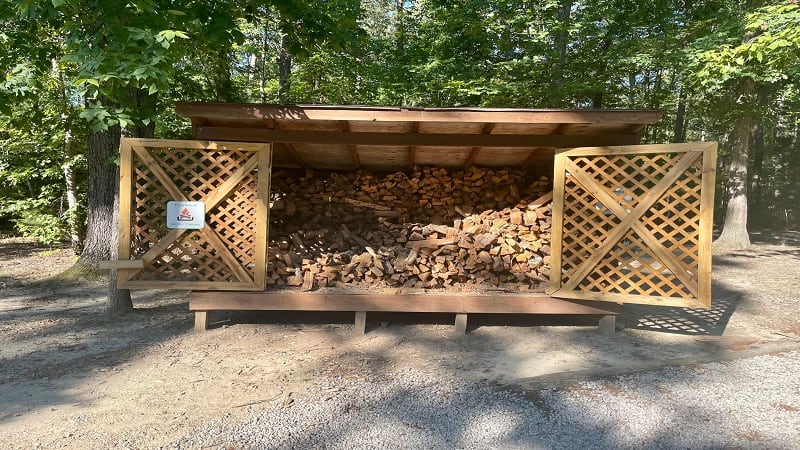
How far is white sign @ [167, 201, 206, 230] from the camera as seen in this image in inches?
190

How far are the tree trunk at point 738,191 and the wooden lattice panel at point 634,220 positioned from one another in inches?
315

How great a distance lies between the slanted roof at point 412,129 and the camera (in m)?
4.61

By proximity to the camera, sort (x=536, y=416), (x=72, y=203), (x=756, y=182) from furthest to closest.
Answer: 1. (x=756, y=182)
2. (x=72, y=203)
3. (x=536, y=416)

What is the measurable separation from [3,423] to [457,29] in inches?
434

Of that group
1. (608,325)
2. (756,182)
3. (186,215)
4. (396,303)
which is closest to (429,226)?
(396,303)

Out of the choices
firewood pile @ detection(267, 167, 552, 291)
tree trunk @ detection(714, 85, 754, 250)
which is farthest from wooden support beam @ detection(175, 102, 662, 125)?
tree trunk @ detection(714, 85, 754, 250)

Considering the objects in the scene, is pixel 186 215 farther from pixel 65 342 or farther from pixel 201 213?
pixel 65 342

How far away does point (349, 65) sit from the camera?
463 inches

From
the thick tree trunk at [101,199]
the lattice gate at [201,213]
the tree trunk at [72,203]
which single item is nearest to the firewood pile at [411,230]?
the lattice gate at [201,213]

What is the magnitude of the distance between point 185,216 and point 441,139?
9.29 feet

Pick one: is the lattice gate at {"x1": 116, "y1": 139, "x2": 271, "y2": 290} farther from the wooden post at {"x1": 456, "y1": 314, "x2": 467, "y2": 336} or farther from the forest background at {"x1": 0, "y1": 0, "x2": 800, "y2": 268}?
the wooden post at {"x1": 456, "y1": 314, "x2": 467, "y2": 336}

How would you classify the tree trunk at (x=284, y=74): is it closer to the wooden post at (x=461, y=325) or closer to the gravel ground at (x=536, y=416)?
the wooden post at (x=461, y=325)

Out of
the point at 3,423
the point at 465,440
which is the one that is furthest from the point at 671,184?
the point at 3,423

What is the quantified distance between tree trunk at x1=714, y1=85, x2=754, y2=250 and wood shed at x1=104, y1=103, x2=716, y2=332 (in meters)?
7.66
